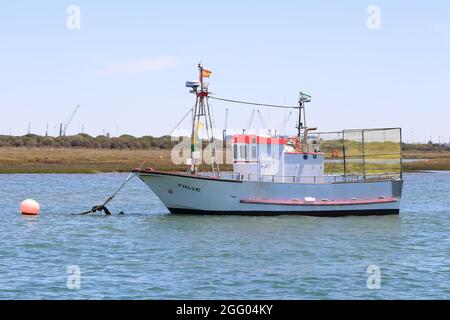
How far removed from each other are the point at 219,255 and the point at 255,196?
38.2ft

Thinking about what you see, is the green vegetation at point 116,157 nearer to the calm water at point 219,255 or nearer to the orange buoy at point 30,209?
the calm water at point 219,255

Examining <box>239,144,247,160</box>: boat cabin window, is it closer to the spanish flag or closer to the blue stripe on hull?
the blue stripe on hull

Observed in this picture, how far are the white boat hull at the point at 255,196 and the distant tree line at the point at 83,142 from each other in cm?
13323

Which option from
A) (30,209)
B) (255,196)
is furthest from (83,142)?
(255,196)

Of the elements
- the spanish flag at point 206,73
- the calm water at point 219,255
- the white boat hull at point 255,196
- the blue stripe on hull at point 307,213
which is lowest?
the calm water at point 219,255

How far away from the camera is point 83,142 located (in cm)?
18175

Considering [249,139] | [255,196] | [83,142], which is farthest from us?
[83,142]

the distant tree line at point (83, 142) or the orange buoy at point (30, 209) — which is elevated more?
the distant tree line at point (83, 142)

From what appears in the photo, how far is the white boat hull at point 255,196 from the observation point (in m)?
39.8

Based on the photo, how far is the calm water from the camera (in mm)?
22688

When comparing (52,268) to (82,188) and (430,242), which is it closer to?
(430,242)

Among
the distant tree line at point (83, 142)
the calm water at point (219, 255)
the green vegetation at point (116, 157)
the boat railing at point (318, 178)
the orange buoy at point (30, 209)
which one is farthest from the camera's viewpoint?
the distant tree line at point (83, 142)

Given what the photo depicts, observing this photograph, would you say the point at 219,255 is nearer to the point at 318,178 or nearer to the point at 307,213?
the point at 307,213

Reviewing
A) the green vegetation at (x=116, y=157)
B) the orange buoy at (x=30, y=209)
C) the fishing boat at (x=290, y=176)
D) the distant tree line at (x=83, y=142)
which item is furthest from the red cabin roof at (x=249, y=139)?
the distant tree line at (x=83, y=142)
